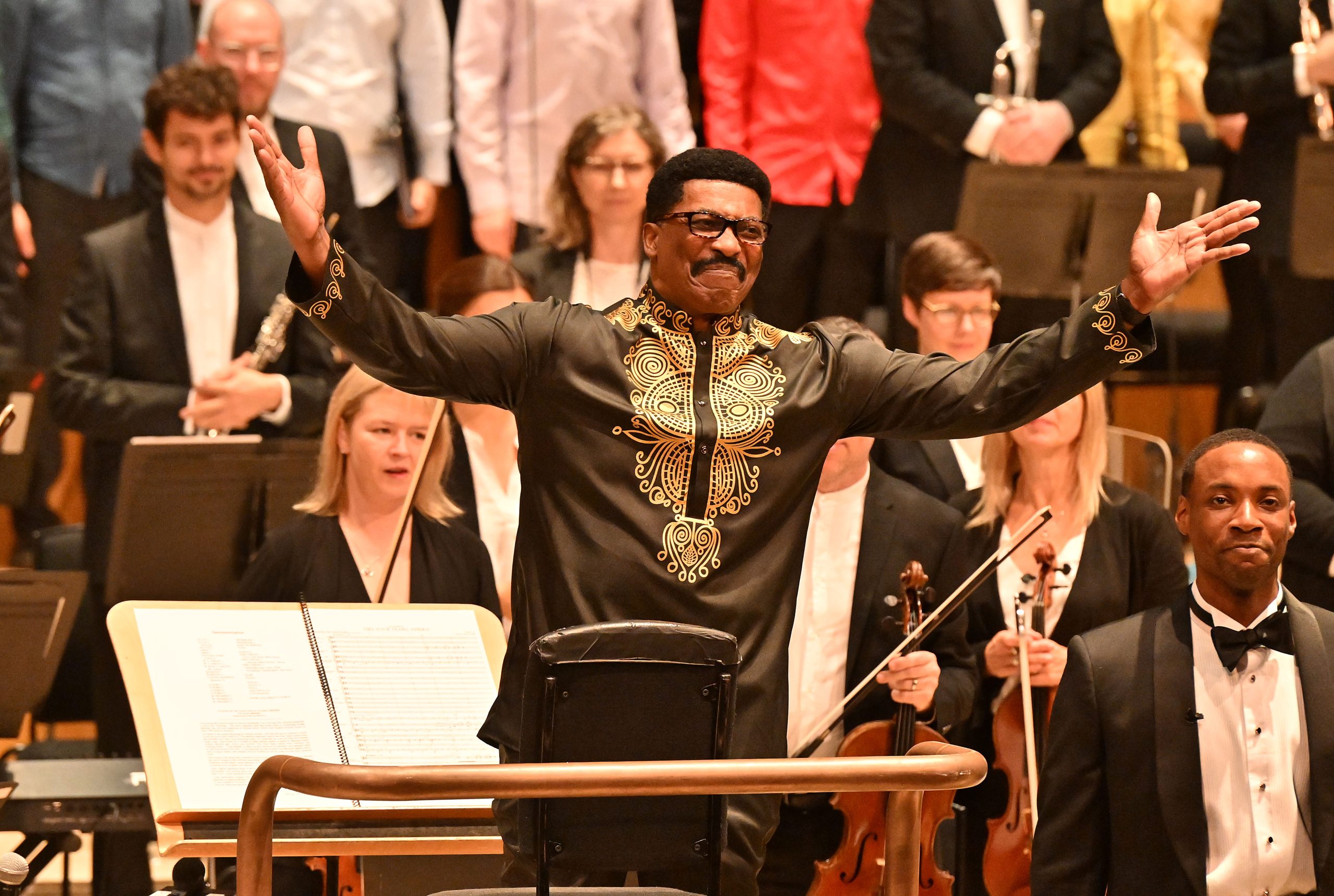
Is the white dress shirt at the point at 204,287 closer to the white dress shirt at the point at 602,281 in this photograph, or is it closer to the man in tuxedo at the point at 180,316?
the man in tuxedo at the point at 180,316

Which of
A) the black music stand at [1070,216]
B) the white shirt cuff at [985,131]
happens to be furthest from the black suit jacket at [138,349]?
the white shirt cuff at [985,131]

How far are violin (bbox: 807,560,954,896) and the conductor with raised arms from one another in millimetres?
803

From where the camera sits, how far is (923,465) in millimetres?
3971

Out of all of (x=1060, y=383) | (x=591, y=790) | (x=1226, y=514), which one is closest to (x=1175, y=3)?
(x=1226, y=514)

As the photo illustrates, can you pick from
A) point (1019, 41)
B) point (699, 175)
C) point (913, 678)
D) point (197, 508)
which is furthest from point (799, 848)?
point (1019, 41)

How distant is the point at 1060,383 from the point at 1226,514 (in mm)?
585

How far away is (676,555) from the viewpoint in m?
2.40

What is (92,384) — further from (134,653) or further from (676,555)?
(676,555)

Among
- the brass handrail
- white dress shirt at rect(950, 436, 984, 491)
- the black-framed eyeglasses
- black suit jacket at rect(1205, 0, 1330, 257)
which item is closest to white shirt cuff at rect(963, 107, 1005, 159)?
black suit jacket at rect(1205, 0, 1330, 257)

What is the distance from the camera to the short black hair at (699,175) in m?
2.45

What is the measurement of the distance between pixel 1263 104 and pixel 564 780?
353cm

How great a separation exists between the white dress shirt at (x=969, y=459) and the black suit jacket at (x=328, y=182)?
58.2 inches

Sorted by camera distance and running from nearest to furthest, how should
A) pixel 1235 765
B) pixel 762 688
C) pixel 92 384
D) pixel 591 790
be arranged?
pixel 591 790
pixel 762 688
pixel 1235 765
pixel 92 384

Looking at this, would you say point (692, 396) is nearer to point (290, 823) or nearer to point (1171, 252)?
point (1171, 252)
